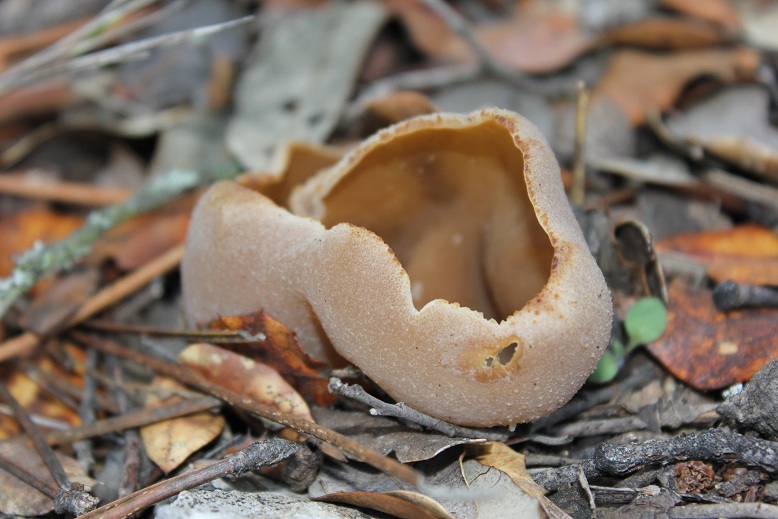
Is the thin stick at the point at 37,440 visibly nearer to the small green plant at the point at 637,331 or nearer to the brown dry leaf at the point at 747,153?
the small green plant at the point at 637,331

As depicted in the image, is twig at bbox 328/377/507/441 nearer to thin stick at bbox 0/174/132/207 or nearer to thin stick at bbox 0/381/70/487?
thin stick at bbox 0/381/70/487

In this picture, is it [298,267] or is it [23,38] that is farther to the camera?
[23,38]

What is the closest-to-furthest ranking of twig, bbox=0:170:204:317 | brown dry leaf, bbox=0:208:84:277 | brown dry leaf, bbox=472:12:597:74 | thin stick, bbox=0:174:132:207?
twig, bbox=0:170:204:317 → brown dry leaf, bbox=0:208:84:277 → thin stick, bbox=0:174:132:207 → brown dry leaf, bbox=472:12:597:74

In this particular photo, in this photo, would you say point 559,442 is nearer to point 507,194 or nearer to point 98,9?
point 507,194

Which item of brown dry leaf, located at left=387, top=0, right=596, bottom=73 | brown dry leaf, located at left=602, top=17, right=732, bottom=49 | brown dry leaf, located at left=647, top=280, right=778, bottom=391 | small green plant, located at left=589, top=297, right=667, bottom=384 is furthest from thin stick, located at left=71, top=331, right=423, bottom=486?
brown dry leaf, located at left=602, top=17, right=732, bottom=49

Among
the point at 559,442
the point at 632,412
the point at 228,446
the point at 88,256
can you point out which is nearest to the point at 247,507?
the point at 228,446

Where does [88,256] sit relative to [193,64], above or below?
below
